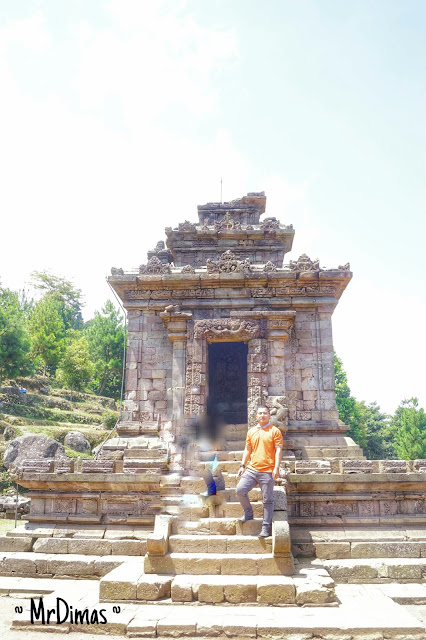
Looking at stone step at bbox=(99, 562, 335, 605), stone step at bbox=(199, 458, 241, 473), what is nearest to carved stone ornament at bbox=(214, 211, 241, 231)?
stone step at bbox=(199, 458, 241, 473)

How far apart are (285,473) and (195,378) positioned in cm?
360

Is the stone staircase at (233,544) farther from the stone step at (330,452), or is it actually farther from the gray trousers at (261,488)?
the stone step at (330,452)

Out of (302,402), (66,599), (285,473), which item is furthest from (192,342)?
(66,599)

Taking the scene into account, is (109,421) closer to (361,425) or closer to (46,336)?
(46,336)

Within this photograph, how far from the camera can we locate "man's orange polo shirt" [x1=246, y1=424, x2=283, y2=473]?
283 inches

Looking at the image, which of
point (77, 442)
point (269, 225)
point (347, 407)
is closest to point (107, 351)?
point (77, 442)

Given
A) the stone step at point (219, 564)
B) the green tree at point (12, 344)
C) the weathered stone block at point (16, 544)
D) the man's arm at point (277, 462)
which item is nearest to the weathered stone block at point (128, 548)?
the weathered stone block at point (16, 544)

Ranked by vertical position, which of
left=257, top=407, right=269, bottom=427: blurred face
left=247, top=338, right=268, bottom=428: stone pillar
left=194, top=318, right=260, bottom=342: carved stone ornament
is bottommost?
left=257, top=407, right=269, bottom=427: blurred face

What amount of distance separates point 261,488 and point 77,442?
19389 mm

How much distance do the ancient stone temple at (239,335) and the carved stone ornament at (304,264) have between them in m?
0.02

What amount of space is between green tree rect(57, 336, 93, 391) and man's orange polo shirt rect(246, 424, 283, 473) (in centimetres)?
2960

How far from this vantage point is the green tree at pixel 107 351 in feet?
130

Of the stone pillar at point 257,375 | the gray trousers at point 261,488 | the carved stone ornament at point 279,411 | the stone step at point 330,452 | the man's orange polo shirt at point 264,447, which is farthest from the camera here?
the stone pillar at point 257,375

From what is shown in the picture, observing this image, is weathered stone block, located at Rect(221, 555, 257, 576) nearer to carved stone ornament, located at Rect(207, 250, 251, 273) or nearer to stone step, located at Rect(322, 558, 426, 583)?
stone step, located at Rect(322, 558, 426, 583)
